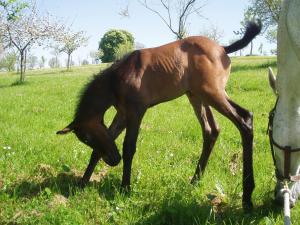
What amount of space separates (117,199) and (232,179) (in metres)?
1.35

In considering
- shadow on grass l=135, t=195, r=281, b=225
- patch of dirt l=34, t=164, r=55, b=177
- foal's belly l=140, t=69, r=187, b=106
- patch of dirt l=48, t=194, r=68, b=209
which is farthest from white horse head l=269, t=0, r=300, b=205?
patch of dirt l=34, t=164, r=55, b=177

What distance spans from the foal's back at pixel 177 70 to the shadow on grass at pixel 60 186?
1.02 m

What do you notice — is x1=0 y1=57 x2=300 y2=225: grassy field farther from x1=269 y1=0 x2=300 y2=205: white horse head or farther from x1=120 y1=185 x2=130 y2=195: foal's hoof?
x1=269 y1=0 x2=300 y2=205: white horse head

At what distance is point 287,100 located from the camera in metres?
3.24

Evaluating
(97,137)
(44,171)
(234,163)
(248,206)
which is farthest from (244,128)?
(44,171)

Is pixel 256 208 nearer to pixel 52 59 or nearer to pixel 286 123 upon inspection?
pixel 286 123

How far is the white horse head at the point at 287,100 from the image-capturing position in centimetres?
313

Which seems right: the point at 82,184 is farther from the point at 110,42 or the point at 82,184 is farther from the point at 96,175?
the point at 110,42

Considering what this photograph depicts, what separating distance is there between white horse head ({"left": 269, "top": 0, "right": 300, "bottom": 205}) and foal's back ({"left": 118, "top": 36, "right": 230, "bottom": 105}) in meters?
0.99

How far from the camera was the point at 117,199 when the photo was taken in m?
4.05

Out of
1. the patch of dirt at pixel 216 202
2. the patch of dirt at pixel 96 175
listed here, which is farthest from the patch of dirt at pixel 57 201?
the patch of dirt at pixel 216 202

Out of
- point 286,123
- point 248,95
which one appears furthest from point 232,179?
point 248,95

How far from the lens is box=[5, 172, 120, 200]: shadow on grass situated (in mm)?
4250

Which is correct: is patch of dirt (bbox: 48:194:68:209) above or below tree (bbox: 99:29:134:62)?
below
